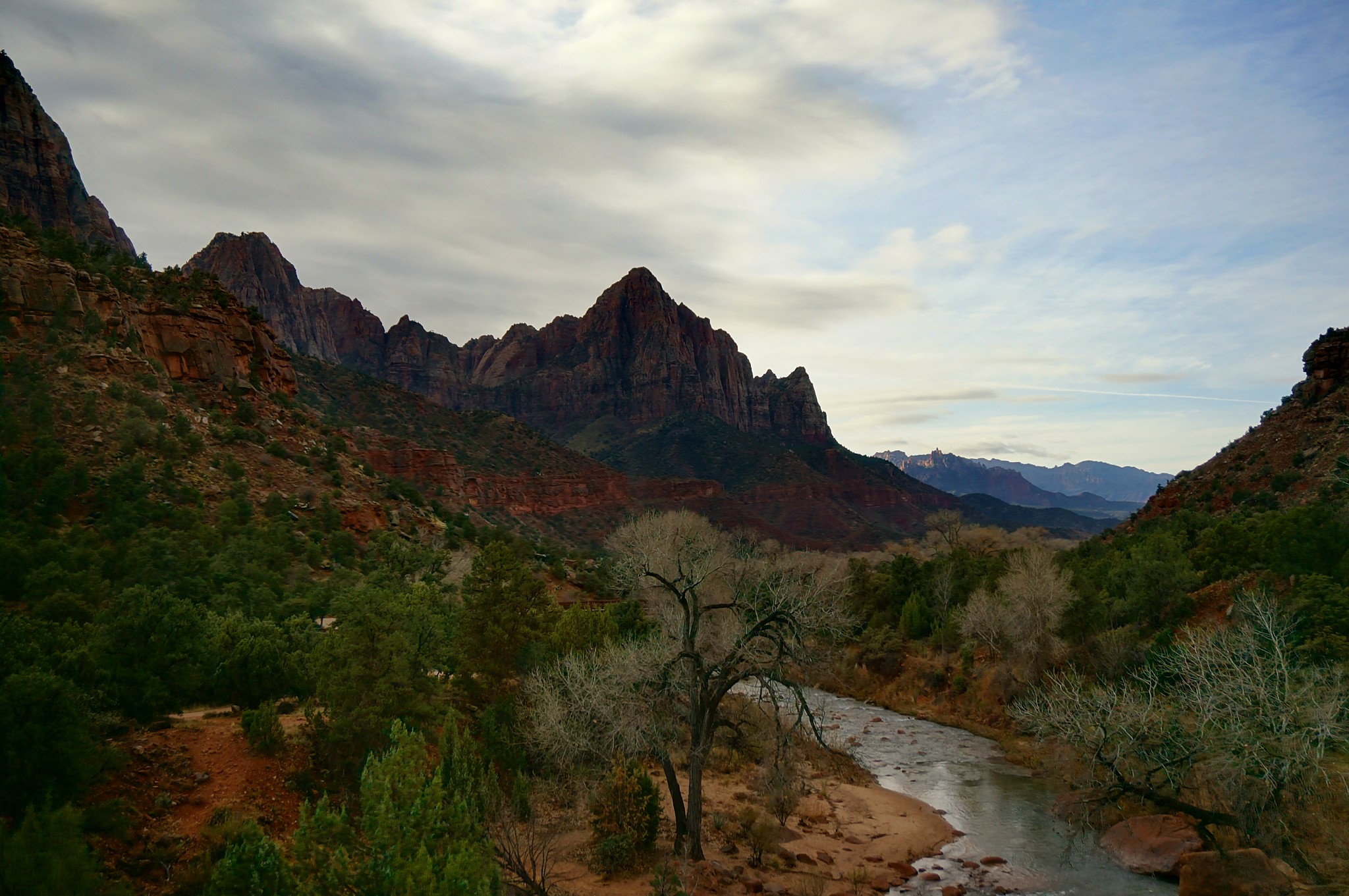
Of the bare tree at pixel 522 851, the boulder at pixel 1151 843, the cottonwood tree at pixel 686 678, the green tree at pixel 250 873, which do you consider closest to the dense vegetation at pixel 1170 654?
the boulder at pixel 1151 843

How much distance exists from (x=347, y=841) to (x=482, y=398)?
507 feet

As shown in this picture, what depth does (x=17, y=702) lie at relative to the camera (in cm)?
995

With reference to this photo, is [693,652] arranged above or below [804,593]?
below

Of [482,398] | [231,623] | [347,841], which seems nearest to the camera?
[347,841]

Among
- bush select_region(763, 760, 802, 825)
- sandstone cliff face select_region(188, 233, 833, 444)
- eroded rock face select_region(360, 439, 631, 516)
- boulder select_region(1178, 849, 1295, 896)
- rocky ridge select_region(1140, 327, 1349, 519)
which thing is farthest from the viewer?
sandstone cliff face select_region(188, 233, 833, 444)

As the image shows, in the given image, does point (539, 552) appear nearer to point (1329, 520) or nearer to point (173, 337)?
point (173, 337)

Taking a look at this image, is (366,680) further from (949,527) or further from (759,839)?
(949,527)

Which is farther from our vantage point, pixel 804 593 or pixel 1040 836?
pixel 1040 836

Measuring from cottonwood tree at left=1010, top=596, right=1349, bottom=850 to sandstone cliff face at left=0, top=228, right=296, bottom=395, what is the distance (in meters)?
35.5

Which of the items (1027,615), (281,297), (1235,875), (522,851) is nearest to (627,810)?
(522,851)

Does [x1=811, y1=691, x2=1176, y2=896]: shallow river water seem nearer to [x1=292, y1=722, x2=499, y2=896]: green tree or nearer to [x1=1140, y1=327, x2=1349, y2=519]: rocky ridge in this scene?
[x1=292, y1=722, x2=499, y2=896]: green tree

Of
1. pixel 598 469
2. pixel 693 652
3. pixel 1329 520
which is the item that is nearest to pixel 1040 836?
pixel 693 652

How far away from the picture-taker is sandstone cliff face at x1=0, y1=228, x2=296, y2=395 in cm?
2892

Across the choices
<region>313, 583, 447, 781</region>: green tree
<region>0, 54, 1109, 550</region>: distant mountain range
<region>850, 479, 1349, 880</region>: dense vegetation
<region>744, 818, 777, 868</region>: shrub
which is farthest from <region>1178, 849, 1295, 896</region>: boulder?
<region>0, 54, 1109, 550</region>: distant mountain range
